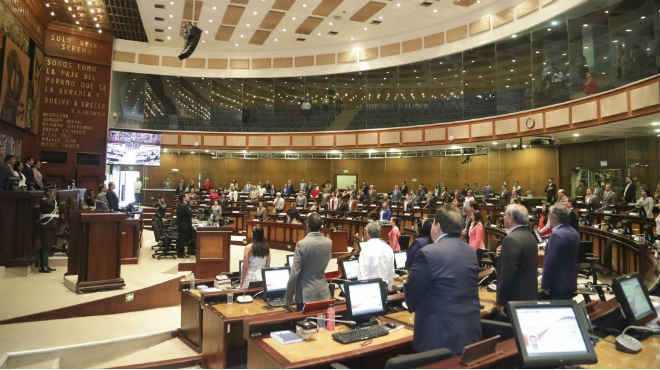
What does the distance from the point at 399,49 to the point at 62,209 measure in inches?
537

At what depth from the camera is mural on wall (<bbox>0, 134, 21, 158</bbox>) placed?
9.24 metres

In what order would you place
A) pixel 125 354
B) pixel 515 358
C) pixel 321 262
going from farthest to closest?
pixel 125 354, pixel 321 262, pixel 515 358

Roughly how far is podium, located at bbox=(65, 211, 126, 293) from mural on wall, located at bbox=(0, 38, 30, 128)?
5.26m

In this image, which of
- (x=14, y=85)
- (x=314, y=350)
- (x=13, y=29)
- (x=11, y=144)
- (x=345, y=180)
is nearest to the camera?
(x=314, y=350)

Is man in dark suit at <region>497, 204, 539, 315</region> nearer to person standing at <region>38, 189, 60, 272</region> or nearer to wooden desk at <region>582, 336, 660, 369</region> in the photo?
wooden desk at <region>582, 336, 660, 369</region>

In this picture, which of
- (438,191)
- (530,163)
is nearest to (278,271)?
(438,191)

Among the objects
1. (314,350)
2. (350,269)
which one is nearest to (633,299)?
(314,350)

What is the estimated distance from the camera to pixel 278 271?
393 cm

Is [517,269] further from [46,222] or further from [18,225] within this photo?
[18,225]

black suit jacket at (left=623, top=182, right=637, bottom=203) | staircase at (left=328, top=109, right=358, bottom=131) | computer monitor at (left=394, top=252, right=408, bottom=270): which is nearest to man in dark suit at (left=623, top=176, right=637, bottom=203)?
black suit jacket at (left=623, top=182, right=637, bottom=203)

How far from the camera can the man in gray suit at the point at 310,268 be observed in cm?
330

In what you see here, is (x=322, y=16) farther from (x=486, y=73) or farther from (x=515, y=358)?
(x=515, y=358)

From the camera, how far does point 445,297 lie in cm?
219

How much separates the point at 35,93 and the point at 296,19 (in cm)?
914
